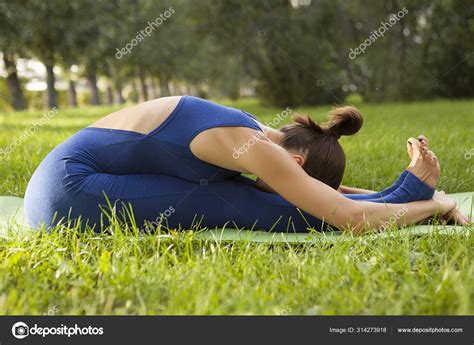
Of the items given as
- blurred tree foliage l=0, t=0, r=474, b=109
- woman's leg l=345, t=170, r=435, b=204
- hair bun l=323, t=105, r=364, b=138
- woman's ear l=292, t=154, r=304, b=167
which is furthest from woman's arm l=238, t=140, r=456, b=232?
blurred tree foliage l=0, t=0, r=474, b=109

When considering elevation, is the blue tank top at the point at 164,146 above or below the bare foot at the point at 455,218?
above

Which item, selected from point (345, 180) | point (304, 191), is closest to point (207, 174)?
point (304, 191)

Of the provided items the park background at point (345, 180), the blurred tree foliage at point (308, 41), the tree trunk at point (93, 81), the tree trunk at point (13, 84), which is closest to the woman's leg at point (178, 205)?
the park background at point (345, 180)

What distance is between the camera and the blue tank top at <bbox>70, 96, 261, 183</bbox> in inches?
93.7

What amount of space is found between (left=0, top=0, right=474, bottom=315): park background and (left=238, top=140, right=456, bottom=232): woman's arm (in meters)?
0.15

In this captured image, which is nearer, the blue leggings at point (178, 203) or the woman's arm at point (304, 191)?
the woman's arm at point (304, 191)

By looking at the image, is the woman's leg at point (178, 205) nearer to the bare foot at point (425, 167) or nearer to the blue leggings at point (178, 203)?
the blue leggings at point (178, 203)

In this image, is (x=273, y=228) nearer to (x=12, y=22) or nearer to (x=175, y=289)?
(x=175, y=289)

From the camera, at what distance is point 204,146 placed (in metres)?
2.34

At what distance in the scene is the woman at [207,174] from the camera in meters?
2.32

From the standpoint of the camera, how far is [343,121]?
8.23 ft

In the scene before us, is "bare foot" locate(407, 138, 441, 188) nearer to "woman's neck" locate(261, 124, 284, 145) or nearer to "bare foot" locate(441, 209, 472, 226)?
"bare foot" locate(441, 209, 472, 226)

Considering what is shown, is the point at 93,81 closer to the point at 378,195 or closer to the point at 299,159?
the point at 378,195

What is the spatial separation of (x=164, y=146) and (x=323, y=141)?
0.75 meters
